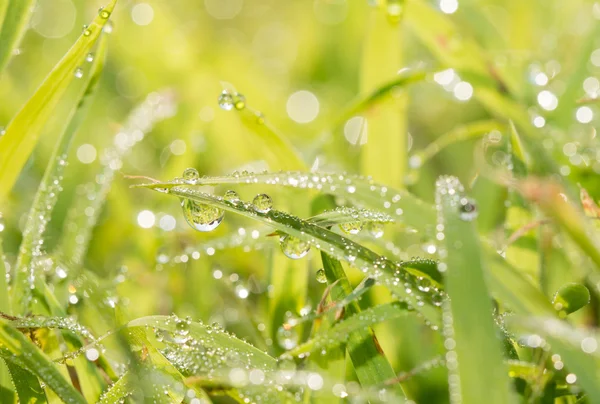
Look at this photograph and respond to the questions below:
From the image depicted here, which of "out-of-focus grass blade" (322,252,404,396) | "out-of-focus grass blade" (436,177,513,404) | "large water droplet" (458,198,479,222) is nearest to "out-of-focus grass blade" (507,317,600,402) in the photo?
"out-of-focus grass blade" (436,177,513,404)

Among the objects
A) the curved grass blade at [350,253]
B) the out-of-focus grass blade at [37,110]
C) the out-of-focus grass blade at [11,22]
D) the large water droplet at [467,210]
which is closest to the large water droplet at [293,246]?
the curved grass blade at [350,253]

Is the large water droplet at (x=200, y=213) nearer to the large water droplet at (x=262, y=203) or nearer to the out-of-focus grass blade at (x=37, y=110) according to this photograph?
the large water droplet at (x=262, y=203)

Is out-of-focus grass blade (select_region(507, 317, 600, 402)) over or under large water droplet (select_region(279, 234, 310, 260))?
under

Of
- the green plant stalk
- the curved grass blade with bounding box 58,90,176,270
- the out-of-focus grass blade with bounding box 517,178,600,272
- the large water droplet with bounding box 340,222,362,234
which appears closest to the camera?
the out-of-focus grass blade with bounding box 517,178,600,272

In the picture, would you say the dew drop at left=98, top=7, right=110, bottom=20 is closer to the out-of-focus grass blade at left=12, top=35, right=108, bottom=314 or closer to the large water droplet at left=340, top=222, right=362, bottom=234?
the out-of-focus grass blade at left=12, top=35, right=108, bottom=314

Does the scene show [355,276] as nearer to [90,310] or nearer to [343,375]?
[343,375]

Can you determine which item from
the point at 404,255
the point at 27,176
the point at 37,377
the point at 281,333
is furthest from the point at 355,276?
the point at 27,176
